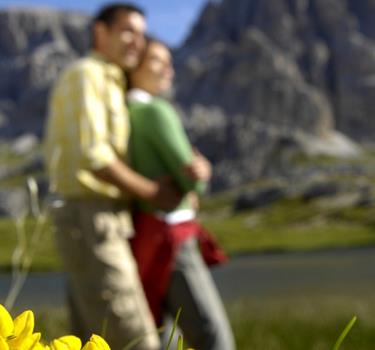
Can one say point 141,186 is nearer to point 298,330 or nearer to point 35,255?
point 298,330

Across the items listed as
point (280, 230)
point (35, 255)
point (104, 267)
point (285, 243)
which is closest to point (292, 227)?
point (280, 230)

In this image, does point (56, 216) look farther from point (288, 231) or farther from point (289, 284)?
point (288, 231)

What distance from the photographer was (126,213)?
4.45 metres

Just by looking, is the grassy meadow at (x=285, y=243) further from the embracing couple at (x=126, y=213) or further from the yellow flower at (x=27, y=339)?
the yellow flower at (x=27, y=339)

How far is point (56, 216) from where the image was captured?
4.30 meters

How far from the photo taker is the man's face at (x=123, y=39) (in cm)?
459

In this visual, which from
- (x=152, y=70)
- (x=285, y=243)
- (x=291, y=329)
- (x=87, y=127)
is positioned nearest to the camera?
(x=87, y=127)

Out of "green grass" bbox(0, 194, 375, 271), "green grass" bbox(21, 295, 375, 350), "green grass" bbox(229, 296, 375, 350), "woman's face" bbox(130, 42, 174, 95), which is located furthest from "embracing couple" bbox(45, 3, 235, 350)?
"green grass" bbox(0, 194, 375, 271)

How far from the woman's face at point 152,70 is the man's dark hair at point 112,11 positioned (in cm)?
24

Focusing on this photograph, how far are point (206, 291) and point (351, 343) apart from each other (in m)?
4.03

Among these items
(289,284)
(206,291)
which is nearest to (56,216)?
(206,291)

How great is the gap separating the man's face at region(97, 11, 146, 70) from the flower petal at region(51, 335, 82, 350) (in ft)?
12.6

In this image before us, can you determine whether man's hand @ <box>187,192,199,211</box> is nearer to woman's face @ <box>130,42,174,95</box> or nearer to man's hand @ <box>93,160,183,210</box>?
Result: man's hand @ <box>93,160,183,210</box>

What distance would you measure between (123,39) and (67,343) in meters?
3.86
